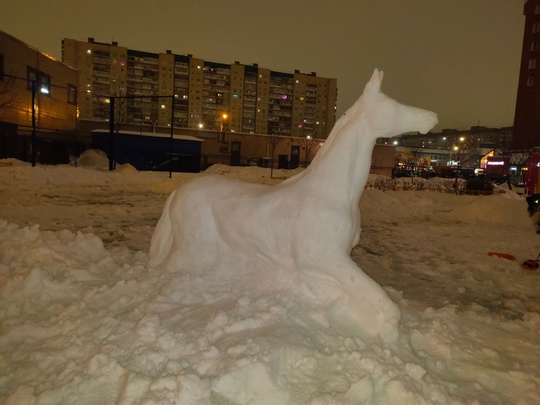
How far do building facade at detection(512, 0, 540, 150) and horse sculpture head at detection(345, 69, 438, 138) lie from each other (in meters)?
55.0

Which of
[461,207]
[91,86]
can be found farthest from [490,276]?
[91,86]

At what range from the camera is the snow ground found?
2.88 m

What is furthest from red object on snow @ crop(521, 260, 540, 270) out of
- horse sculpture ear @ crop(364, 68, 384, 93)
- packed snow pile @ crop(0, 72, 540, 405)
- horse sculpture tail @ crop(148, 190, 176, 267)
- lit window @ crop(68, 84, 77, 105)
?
lit window @ crop(68, 84, 77, 105)

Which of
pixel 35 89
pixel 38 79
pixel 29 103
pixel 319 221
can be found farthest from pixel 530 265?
pixel 38 79

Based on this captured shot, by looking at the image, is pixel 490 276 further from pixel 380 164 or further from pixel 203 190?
pixel 380 164

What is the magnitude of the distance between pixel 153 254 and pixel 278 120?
9379cm

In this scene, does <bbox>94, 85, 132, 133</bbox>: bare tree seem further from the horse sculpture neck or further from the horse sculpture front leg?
the horse sculpture front leg

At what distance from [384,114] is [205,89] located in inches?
3534

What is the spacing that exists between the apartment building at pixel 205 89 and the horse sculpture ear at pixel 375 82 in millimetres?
73053

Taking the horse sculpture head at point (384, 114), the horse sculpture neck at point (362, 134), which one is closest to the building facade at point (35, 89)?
the horse sculpture neck at point (362, 134)

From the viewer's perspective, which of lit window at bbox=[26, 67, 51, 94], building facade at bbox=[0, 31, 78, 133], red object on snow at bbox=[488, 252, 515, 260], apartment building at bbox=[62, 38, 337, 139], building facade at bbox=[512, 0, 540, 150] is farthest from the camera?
apartment building at bbox=[62, 38, 337, 139]

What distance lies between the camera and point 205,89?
88.8 meters

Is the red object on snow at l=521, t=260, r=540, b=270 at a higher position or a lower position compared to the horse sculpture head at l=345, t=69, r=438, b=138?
lower

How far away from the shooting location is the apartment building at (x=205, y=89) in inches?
3105
